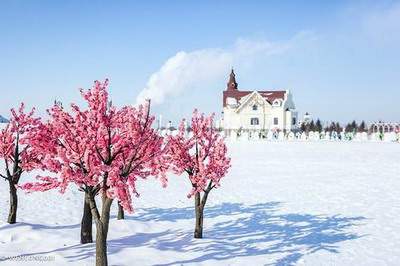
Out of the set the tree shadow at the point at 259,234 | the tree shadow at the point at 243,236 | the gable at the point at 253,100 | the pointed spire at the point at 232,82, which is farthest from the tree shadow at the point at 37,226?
the pointed spire at the point at 232,82

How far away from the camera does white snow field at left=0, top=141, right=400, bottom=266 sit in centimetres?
1200

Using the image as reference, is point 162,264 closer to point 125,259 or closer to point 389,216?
point 125,259

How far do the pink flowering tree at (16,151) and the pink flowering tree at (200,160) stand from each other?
14.2 ft

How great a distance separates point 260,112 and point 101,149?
6595 cm

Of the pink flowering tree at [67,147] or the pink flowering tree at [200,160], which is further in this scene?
the pink flowering tree at [200,160]

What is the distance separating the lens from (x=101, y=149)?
10.1 meters

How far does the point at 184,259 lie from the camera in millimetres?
11688

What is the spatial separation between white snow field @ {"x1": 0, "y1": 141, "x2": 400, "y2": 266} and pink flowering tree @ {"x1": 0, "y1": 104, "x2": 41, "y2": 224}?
1016 millimetres

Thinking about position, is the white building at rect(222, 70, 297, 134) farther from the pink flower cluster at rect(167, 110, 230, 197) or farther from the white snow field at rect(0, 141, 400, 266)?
the pink flower cluster at rect(167, 110, 230, 197)

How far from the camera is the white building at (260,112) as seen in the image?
74.5 metres

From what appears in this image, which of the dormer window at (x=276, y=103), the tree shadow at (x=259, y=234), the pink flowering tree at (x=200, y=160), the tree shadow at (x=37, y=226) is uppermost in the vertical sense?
the dormer window at (x=276, y=103)

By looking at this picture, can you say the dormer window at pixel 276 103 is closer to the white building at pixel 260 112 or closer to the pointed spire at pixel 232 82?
the white building at pixel 260 112

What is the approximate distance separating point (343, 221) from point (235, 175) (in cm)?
1212

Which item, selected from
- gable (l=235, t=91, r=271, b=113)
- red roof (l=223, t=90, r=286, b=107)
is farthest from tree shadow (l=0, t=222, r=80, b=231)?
red roof (l=223, t=90, r=286, b=107)
